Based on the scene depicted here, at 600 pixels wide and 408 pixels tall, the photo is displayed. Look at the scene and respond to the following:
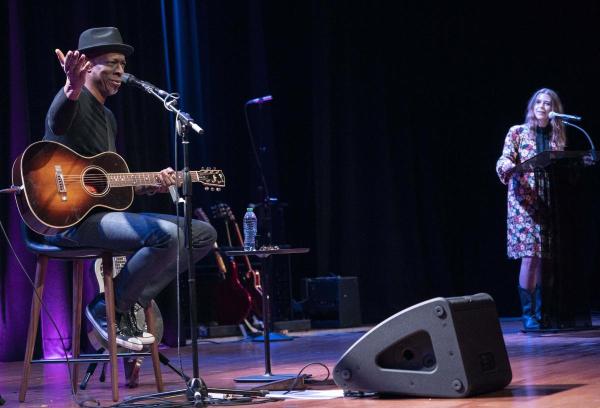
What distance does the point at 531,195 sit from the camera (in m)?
6.68

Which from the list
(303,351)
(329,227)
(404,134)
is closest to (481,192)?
(404,134)

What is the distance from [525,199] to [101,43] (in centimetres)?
355

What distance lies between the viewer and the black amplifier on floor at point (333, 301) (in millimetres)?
7961

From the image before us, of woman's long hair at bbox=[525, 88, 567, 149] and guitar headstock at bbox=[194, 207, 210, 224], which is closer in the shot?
woman's long hair at bbox=[525, 88, 567, 149]

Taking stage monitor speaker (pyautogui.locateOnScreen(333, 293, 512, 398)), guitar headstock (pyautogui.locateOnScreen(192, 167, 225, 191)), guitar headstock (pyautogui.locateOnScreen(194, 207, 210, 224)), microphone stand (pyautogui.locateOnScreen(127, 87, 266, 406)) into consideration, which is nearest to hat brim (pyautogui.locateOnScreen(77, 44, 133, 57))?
guitar headstock (pyautogui.locateOnScreen(192, 167, 225, 191))

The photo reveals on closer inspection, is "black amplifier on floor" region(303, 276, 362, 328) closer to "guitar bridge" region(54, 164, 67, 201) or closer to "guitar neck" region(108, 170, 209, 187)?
"guitar neck" region(108, 170, 209, 187)

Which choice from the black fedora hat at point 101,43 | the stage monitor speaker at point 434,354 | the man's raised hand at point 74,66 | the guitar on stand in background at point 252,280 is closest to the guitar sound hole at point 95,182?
the man's raised hand at point 74,66

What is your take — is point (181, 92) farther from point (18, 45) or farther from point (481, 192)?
point (481, 192)

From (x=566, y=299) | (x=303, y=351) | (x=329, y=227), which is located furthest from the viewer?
(x=329, y=227)

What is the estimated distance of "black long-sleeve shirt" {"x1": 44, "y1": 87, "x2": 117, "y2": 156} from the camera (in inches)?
154

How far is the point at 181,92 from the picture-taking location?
7.52 m

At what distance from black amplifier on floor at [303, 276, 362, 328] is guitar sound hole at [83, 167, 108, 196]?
4130mm

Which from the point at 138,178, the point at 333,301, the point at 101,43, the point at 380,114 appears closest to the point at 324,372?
the point at 138,178

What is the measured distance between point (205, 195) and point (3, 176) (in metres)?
1.91
